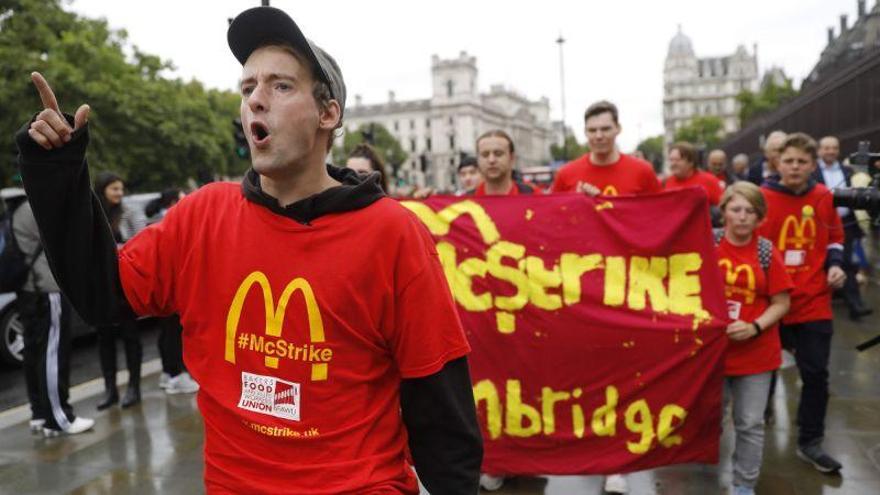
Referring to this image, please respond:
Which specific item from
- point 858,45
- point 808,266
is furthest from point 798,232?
point 858,45

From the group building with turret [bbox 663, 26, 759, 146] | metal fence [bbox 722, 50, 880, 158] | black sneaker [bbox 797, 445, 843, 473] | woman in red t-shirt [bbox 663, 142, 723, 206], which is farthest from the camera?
building with turret [bbox 663, 26, 759, 146]

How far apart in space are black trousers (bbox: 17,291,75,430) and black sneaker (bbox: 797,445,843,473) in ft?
16.4

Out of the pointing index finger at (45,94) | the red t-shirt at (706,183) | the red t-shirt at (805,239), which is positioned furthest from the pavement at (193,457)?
the pointing index finger at (45,94)

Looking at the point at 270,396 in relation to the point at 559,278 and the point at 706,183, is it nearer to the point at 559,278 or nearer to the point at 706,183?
the point at 559,278

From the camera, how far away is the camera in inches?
143

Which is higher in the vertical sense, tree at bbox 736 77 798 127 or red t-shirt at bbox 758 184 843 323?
tree at bbox 736 77 798 127

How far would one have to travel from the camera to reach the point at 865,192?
12.1ft

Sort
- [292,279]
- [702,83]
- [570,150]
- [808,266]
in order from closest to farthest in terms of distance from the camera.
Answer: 1. [292,279]
2. [808,266]
3. [702,83]
4. [570,150]

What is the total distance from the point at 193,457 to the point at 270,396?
355 centimetres

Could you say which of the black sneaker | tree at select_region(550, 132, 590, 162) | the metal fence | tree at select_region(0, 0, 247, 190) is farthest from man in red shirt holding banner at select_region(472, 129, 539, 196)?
tree at select_region(550, 132, 590, 162)

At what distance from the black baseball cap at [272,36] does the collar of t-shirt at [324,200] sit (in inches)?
9.2

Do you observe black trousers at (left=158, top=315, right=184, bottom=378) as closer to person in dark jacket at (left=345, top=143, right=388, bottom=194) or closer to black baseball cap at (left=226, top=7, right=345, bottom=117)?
person in dark jacket at (left=345, top=143, right=388, bottom=194)

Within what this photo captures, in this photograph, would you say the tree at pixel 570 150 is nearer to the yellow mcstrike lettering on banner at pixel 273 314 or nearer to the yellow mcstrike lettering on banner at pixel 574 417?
the yellow mcstrike lettering on banner at pixel 574 417

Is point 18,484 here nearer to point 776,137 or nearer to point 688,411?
point 688,411
